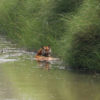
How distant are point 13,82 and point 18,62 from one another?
12.8ft

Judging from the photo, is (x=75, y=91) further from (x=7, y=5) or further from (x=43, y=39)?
(x=7, y=5)

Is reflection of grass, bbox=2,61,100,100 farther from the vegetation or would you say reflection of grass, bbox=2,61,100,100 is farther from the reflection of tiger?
the reflection of tiger

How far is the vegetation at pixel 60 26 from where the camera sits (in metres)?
13.4

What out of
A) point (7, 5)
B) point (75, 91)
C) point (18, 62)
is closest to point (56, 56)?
point (18, 62)

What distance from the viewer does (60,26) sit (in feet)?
56.8

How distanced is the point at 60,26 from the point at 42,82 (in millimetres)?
5249

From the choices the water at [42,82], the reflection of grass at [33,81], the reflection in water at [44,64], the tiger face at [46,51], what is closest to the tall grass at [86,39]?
the water at [42,82]

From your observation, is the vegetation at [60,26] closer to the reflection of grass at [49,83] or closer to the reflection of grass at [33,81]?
the reflection of grass at [49,83]

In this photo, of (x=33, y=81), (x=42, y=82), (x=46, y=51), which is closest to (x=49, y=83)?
(x=42, y=82)

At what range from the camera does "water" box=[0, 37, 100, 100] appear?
34.9 ft

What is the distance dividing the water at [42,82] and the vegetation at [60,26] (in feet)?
1.85

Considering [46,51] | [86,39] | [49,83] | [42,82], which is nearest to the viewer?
[49,83]

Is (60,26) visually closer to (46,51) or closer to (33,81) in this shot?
(46,51)

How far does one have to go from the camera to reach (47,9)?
60.6ft
